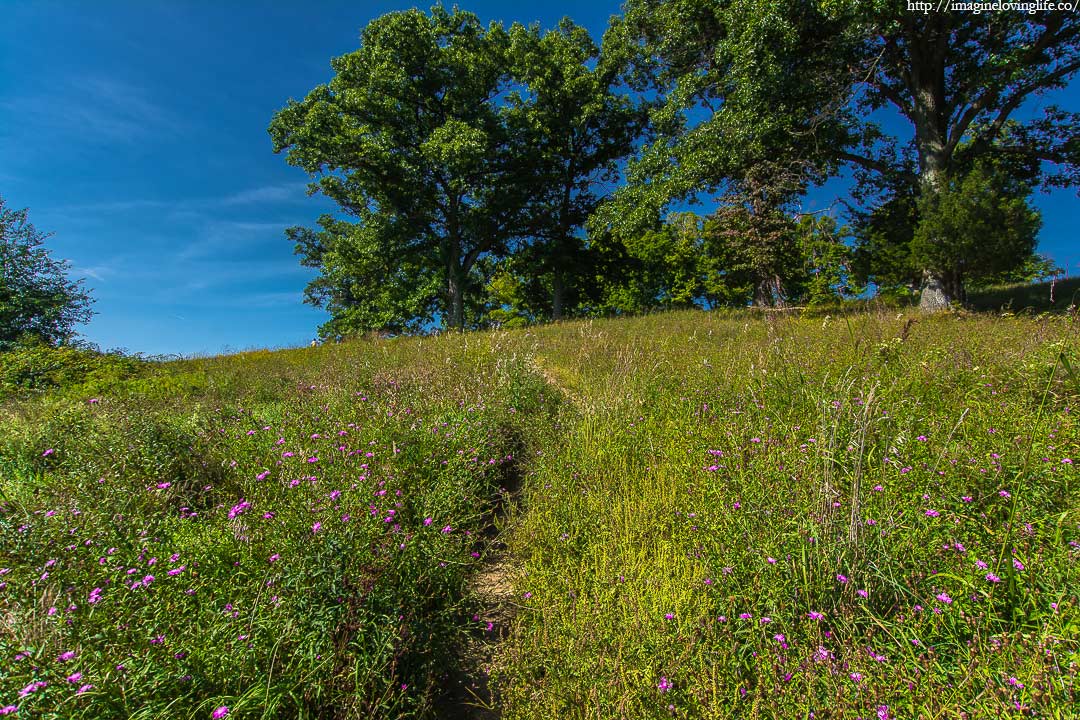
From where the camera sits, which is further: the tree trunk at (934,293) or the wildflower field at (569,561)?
the tree trunk at (934,293)

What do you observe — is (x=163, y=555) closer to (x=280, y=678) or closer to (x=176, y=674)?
(x=176, y=674)

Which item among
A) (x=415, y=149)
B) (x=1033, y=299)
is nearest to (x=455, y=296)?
(x=415, y=149)

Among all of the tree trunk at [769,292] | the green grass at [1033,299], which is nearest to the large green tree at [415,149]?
the tree trunk at [769,292]

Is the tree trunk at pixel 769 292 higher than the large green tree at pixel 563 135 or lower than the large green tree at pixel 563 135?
lower

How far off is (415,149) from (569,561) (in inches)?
791

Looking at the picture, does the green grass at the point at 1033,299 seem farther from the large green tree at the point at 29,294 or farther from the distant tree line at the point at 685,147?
the large green tree at the point at 29,294

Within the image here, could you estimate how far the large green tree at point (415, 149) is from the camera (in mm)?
16609

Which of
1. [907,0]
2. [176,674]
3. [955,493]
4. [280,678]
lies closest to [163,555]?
[176,674]

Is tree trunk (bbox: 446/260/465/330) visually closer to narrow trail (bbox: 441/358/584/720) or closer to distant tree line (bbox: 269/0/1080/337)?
distant tree line (bbox: 269/0/1080/337)

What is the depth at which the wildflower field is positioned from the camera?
1.43 meters

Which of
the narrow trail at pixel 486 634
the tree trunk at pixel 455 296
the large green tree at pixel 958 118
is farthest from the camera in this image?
the tree trunk at pixel 455 296

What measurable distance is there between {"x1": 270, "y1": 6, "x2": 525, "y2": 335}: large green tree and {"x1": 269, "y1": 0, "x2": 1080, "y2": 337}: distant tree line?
0.10 metres

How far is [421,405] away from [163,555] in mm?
2488

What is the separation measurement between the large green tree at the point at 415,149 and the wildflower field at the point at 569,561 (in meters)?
15.4
